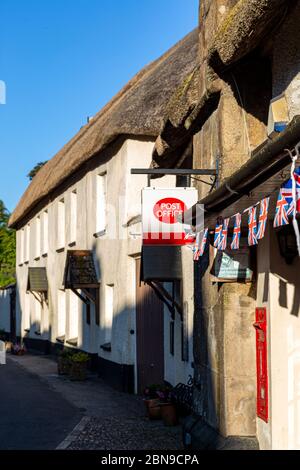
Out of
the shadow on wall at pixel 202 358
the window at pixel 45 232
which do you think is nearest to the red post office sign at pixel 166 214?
the shadow on wall at pixel 202 358

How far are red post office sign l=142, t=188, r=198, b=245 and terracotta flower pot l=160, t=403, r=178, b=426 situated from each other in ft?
8.92

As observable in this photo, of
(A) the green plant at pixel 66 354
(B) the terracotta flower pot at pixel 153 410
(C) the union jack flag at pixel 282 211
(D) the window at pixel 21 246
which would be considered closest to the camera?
(C) the union jack flag at pixel 282 211

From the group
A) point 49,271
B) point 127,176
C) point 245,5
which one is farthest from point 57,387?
point 245,5

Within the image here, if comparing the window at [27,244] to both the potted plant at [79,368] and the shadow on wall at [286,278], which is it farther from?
the shadow on wall at [286,278]

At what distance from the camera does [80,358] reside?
17.1 metres

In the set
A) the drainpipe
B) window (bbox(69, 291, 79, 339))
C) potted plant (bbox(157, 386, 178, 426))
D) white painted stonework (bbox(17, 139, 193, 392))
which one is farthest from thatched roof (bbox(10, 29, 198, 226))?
the drainpipe

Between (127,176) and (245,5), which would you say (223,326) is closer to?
(245,5)

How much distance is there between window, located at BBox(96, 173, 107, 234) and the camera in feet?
58.0

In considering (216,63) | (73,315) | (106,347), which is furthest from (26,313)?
(216,63)

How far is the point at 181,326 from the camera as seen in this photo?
11602 millimetres

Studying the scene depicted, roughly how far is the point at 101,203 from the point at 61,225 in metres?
4.99

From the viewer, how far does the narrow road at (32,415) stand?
9.48 metres

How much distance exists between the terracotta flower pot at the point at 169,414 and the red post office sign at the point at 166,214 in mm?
2717

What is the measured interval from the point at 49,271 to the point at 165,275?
13.2 m
